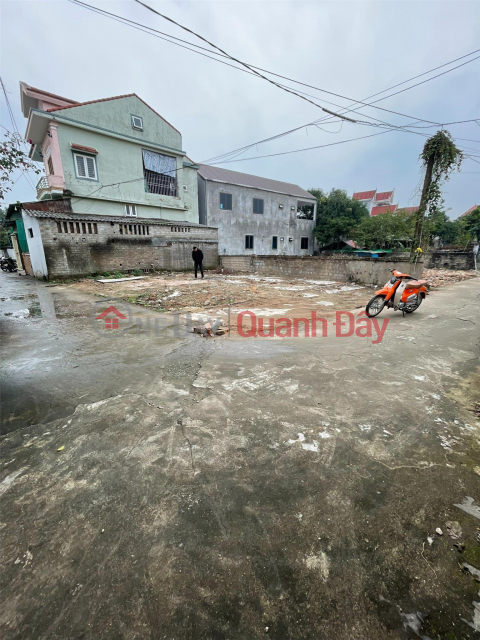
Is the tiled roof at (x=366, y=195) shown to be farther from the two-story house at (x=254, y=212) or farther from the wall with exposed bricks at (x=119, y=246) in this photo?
the wall with exposed bricks at (x=119, y=246)

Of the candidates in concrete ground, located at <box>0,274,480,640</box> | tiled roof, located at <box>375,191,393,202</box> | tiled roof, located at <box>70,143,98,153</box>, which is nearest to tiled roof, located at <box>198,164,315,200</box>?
tiled roof, located at <box>70,143,98,153</box>

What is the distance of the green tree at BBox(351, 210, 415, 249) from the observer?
71.0 ft

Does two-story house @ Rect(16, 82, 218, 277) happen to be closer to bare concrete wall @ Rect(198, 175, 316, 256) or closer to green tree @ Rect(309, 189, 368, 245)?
bare concrete wall @ Rect(198, 175, 316, 256)

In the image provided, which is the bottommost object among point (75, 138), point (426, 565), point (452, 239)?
point (426, 565)

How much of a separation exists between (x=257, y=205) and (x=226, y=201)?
319 cm

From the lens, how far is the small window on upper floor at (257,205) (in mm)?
21609

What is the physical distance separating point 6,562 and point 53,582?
0.29 m

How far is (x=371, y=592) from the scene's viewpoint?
3.70 feet

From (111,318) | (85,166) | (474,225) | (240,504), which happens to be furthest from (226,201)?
(474,225)

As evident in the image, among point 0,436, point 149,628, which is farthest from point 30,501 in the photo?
point 149,628

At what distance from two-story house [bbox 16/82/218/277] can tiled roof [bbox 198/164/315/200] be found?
3.18 m

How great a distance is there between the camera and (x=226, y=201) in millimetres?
19859

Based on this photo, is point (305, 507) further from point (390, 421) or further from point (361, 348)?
point (361, 348)

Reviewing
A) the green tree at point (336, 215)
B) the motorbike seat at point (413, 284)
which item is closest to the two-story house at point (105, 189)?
the motorbike seat at point (413, 284)
